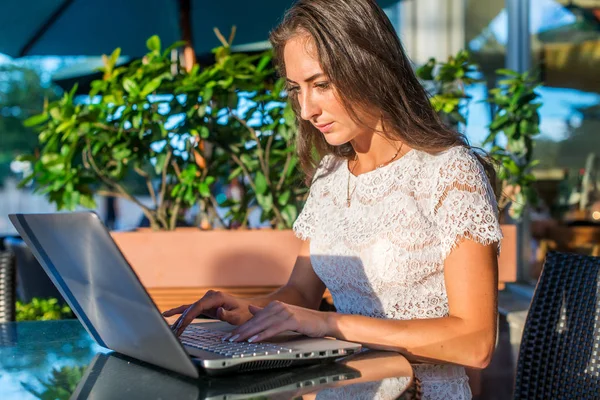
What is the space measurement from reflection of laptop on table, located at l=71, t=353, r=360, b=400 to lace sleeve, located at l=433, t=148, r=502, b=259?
1.38 feet

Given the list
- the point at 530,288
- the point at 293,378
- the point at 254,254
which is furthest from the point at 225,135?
the point at 530,288

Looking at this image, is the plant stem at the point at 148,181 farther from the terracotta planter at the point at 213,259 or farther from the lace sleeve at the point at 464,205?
the lace sleeve at the point at 464,205

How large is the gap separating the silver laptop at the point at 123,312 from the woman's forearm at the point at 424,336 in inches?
3.2

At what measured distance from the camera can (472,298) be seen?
1326mm

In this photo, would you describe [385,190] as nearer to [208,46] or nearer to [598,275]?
[598,275]

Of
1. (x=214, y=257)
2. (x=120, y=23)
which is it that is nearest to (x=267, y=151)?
(x=214, y=257)

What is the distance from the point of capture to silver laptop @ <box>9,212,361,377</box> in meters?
0.94

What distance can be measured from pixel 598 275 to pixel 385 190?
46 centimetres

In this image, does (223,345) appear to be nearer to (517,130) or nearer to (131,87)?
(131,87)

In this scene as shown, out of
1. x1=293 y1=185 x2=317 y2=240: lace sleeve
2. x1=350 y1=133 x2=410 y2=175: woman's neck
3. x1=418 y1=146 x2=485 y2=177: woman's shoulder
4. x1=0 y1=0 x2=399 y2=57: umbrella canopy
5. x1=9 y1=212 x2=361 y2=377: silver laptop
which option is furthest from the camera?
x1=0 y1=0 x2=399 y2=57: umbrella canopy

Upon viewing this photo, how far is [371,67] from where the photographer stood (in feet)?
5.05

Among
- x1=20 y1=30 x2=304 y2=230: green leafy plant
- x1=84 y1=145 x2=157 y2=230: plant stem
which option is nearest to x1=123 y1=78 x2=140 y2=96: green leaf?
x1=20 y1=30 x2=304 y2=230: green leafy plant

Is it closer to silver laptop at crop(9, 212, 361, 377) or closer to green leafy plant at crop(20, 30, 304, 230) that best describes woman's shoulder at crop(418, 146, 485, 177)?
silver laptop at crop(9, 212, 361, 377)

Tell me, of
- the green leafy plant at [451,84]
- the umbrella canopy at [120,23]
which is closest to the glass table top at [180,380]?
the green leafy plant at [451,84]
